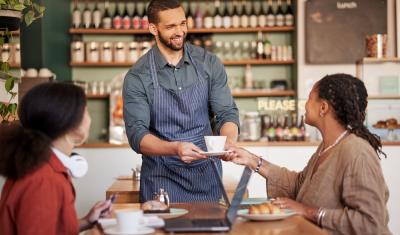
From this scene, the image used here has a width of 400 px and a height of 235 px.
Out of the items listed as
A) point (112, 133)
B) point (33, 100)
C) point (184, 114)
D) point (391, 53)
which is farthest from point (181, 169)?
point (391, 53)

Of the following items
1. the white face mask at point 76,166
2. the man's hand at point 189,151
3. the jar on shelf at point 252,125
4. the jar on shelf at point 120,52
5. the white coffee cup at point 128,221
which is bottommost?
the jar on shelf at point 252,125

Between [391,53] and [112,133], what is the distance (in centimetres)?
320

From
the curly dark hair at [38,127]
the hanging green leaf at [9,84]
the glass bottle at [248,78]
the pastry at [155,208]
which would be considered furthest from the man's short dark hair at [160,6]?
the glass bottle at [248,78]

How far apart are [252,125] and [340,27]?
5.23 feet

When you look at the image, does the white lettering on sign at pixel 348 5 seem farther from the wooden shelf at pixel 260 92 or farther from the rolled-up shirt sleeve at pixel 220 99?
the rolled-up shirt sleeve at pixel 220 99

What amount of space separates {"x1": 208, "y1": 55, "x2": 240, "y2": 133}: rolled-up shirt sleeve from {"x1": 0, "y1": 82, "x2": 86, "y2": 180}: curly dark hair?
4.66 ft

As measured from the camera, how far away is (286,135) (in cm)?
682

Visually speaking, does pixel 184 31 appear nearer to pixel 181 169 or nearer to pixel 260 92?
pixel 181 169

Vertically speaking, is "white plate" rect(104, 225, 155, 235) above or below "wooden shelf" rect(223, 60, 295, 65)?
below

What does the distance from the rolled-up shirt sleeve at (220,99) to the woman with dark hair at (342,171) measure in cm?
54

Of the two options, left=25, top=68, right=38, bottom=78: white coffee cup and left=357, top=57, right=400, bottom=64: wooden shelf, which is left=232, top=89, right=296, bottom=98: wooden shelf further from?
left=25, top=68, right=38, bottom=78: white coffee cup

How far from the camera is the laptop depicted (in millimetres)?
2031

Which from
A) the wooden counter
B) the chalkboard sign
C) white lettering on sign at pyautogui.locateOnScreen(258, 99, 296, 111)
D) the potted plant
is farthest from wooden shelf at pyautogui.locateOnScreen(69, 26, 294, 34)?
the wooden counter

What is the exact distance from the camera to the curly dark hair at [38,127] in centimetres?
188
